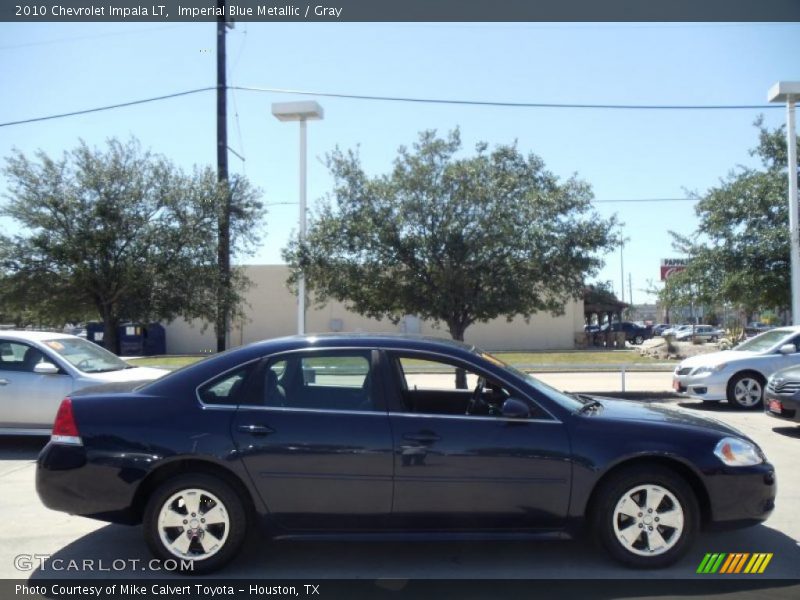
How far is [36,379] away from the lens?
343 inches

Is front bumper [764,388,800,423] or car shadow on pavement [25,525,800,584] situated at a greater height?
front bumper [764,388,800,423]

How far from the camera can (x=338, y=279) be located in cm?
1502

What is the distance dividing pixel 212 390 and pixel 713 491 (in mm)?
3472

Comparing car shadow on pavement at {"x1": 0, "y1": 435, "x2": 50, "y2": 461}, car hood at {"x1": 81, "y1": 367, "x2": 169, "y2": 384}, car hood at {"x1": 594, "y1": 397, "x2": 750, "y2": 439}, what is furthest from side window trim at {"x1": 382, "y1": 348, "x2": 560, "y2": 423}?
car shadow on pavement at {"x1": 0, "y1": 435, "x2": 50, "y2": 461}

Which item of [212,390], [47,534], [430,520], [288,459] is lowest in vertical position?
[47,534]

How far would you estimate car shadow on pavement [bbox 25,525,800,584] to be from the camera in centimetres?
461

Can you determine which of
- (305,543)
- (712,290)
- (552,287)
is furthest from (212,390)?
(712,290)

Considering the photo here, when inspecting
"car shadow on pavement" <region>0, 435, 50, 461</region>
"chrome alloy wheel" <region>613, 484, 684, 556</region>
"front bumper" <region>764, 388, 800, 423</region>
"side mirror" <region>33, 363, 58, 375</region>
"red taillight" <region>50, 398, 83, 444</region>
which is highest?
"side mirror" <region>33, 363, 58, 375</region>

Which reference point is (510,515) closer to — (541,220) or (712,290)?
(541,220)

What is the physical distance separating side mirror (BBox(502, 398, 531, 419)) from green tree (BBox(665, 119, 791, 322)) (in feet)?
52.1

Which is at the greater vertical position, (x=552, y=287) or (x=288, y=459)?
(x=552, y=287)

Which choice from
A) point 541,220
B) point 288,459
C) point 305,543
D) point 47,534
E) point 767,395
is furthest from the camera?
point 541,220

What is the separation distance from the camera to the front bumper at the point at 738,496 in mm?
4645

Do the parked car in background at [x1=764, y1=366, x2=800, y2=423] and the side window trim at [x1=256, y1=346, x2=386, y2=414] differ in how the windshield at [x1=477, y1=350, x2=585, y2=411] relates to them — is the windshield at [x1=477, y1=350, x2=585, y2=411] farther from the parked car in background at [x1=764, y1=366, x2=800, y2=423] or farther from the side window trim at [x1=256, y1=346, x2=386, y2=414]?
the parked car in background at [x1=764, y1=366, x2=800, y2=423]
